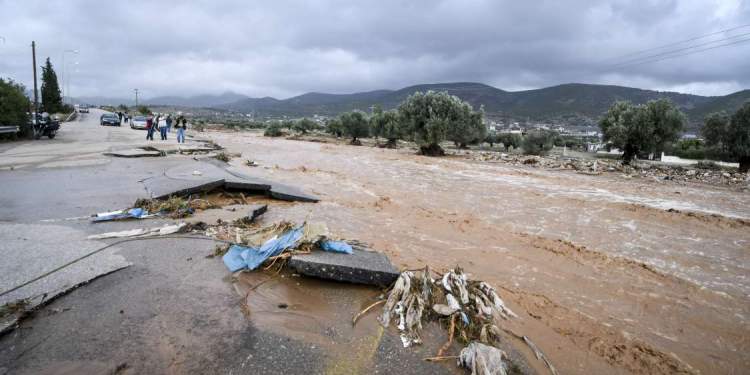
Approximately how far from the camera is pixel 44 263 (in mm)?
3793

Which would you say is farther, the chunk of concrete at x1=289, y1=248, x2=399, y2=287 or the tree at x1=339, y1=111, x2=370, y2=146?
the tree at x1=339, y1=111, x2=370, y2=146

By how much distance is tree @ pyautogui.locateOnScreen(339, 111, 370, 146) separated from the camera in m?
48.3

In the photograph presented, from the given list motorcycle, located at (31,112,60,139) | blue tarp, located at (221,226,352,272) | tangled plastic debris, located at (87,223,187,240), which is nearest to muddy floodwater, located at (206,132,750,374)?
blue tarp, located at (221,226,352,272)

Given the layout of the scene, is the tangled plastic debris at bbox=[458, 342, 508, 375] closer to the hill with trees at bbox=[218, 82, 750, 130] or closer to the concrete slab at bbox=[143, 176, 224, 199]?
the concrete slab at bbox=[143, 176, 224, 199]

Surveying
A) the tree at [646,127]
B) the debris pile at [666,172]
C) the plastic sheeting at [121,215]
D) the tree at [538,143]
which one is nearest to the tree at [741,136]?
the debris pile at [666,172]

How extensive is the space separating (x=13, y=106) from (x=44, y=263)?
22231mm

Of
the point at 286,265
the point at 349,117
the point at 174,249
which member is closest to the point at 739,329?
the point at 286,265

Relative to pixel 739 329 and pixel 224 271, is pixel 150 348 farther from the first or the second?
pixel 739 329

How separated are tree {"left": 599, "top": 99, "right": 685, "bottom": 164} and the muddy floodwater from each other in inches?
433

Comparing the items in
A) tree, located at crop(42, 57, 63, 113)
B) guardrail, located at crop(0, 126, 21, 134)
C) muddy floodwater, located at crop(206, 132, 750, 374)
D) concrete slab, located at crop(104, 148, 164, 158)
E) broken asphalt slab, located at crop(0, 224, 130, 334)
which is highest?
tree, located at crop(42, 57, 63, 113)

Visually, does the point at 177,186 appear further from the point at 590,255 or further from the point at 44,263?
the point at 590,255

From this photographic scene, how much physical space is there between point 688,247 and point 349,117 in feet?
145

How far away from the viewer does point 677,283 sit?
536cm

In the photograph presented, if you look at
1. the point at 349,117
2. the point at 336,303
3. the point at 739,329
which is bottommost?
the point at 739,329
